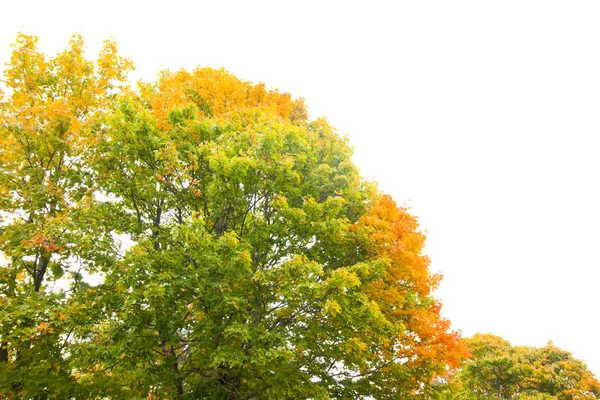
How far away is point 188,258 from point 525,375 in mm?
28225

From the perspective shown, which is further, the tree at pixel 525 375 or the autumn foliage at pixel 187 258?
the tree at pixel 525 375

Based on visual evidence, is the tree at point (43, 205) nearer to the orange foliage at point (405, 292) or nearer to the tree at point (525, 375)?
the orange foliage at point (405, 292)

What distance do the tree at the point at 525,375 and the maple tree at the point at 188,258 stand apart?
64.2 ft

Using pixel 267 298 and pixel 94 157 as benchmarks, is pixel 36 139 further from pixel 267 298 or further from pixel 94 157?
pixel 267 298

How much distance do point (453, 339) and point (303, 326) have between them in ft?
15.9

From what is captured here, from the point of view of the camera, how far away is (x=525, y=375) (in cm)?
2525

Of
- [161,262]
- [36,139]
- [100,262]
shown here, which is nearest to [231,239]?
[161,262]

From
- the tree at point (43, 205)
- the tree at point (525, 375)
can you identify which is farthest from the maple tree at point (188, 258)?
the tree at point (525, 375)

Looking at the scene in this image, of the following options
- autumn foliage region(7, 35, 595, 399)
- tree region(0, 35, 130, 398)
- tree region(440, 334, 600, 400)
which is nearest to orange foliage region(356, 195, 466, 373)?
autumn foliage region(7, 35, 595, 399)

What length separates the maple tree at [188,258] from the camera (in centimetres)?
786

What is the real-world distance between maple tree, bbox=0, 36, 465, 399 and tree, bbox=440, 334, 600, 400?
19569mm

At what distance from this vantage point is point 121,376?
8445 mm

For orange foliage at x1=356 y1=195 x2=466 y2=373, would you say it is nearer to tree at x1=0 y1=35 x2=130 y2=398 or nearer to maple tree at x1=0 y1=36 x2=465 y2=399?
maple tree at x1=0 y1=36 x2=465 y2=399

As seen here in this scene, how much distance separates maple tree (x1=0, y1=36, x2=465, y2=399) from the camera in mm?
7859
